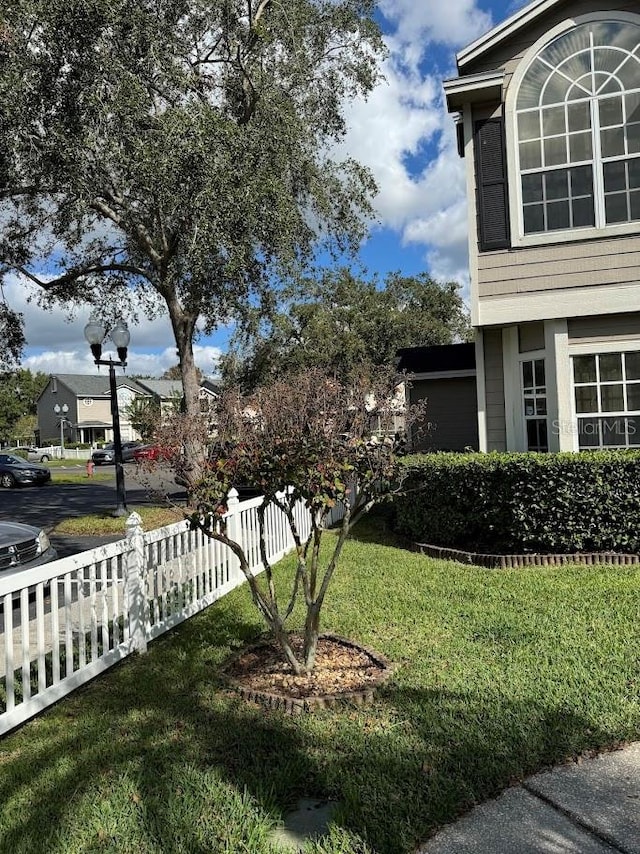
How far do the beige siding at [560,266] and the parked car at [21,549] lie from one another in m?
6.39

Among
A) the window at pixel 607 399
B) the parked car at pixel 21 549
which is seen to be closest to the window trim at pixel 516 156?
the window at pixel 607 399

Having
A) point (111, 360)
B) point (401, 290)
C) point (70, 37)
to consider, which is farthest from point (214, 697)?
point (401, 290)

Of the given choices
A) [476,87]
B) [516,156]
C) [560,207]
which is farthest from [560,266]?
[476,87]

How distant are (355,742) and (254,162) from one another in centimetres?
843

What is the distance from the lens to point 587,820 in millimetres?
2725

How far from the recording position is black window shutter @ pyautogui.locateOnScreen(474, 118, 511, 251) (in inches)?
344

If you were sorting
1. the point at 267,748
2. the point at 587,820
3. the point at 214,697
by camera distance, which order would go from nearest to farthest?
1. the point at 587,820
2. the point at 267,748
3. the point at 214,697

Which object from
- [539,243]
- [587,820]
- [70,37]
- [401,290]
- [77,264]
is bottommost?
[587,820]

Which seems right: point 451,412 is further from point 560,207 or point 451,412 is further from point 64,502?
point 64,502

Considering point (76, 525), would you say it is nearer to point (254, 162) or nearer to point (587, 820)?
point (254, 162)

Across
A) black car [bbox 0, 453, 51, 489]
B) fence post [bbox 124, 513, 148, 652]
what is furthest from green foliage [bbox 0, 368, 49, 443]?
fence post [bbox 124, 513, 148, 652]

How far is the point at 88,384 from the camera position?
195 feet

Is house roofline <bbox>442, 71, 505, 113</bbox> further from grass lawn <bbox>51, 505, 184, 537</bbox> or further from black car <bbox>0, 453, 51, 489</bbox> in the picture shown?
black car <bbox>0, 453, 51, 489</bbox>

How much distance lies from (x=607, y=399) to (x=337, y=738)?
632 centimetres
